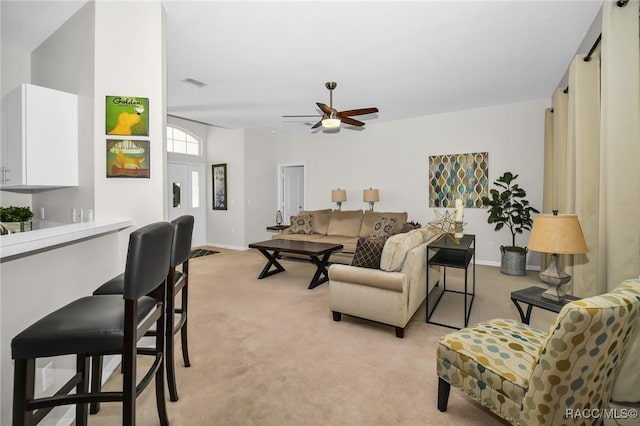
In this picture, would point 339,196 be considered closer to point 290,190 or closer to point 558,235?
point 290,190

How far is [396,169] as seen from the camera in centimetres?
634

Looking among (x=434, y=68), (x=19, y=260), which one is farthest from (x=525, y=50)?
(x=19, y=260)

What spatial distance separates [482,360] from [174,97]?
525cm

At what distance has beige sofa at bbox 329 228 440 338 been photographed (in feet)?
8.81

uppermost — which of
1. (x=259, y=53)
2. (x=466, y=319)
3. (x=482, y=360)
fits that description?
(x=259, y=53)

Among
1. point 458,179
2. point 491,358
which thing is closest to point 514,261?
point 458,179

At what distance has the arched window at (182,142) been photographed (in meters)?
6.54

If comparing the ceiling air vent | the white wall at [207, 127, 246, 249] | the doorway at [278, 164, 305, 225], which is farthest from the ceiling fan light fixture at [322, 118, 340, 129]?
the doorway at [278, 164, 305, 225]

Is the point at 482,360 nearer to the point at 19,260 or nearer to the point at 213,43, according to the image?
the point at 19,260

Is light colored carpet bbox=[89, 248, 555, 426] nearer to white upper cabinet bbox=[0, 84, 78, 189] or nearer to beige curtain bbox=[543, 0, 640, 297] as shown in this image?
beige curtain bbox=[543, 0, 640, 297]

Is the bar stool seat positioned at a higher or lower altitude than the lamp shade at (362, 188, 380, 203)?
lower

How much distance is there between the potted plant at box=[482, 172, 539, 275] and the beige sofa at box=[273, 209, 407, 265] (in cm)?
148

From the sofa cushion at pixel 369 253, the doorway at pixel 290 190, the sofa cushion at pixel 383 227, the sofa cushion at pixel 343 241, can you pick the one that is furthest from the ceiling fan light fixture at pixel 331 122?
the doorway at pixel 290 190

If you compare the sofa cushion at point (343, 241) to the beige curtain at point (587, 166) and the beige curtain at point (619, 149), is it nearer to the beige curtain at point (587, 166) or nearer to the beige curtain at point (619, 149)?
the beige curtain at point (587, 166)
